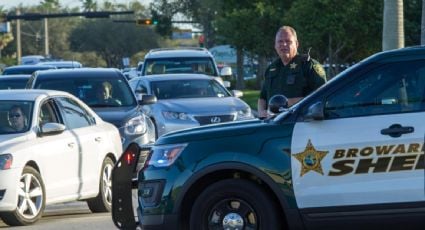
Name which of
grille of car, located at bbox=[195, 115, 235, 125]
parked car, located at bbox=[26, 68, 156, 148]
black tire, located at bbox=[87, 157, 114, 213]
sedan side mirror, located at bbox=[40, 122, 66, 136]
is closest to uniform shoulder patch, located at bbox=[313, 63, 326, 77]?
sedan side mirror, located at bbox=[40, 122, 66, 136]

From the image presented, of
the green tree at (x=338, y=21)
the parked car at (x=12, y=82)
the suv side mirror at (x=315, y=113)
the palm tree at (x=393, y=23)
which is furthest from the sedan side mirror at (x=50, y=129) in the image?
the green tree at (x=338, y=21)

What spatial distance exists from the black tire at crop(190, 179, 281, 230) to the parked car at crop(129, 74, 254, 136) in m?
9.87

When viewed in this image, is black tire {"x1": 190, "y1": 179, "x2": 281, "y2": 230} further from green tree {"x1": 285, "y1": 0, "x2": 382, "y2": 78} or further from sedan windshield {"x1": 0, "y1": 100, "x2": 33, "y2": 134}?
green tree {"x1": 285, "y1": 0, "x2": 382, "y2": 78}

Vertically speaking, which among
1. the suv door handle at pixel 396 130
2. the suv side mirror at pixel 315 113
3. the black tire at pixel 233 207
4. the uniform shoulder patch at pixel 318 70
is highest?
the uniform shoulder patch at pixel 318 70

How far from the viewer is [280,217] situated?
791 centimetres

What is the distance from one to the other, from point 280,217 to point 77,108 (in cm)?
520

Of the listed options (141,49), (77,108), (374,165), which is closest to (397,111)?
(374,165)

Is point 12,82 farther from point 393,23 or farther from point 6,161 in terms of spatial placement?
point 6,161

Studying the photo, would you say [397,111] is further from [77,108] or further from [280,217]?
[77,108]

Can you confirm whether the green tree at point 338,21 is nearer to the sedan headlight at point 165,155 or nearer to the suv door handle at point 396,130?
the sedan headlight at point 165,155

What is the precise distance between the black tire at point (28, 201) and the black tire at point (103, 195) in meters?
1.23

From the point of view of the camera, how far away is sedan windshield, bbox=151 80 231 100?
19.6 meters

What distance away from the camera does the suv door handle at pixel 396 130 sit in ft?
25.0

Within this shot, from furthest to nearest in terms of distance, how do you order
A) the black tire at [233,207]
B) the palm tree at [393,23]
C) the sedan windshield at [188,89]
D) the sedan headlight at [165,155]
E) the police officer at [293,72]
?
the sedan windshield at [188,89] < the palm tree at [393,23] < the police officer at [293,72] < the sedan headlight at [165,155] < the black tire at [233,207]
